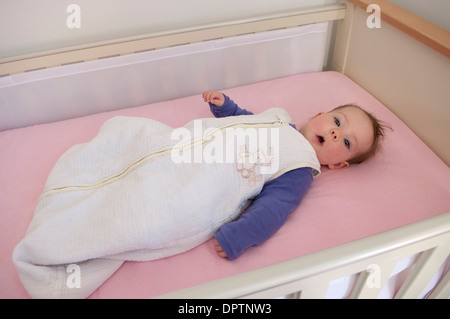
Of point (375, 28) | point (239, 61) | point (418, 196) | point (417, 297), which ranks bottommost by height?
point (417, 297)

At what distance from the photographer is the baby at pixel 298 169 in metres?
0.78

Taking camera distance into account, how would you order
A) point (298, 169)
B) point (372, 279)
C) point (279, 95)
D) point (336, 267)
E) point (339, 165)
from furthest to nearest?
1. point (279, 95)
2. point (339, 165)
3. point (298, 169)
4. point (372, 279)
5. point (336, 267)

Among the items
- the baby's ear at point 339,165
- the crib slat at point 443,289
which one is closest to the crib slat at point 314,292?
the crib slat at point 443,289

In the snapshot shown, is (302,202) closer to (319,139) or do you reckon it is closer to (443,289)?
(319,139)

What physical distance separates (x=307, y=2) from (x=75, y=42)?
92 centimetres

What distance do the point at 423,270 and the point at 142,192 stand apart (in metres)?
0.63

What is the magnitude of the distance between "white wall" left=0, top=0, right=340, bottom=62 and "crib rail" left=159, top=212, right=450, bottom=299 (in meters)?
0.98

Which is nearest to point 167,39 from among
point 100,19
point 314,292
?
point 100,19

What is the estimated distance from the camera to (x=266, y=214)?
81cm

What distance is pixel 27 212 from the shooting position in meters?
0.91

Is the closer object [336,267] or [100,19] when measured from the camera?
[336,267]

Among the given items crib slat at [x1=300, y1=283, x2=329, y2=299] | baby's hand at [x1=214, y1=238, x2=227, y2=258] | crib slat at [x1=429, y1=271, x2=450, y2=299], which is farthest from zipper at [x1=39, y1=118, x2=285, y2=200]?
crib slat at [x1=429, y1=271, x2=450, y2=299]
